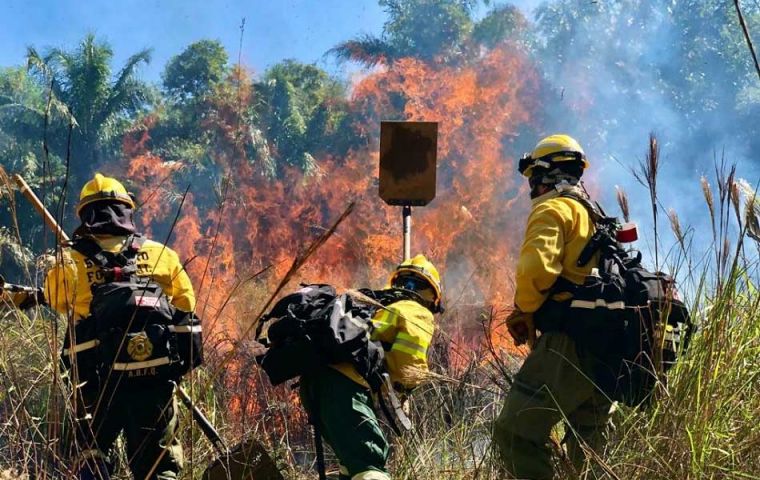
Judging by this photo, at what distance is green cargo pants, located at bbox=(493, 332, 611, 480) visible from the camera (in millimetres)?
3492

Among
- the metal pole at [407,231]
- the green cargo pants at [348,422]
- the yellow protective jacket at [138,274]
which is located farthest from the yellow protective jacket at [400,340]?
the metal pole at [407,231]

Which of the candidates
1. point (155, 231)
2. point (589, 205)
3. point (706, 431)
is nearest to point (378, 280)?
point (155, 231)

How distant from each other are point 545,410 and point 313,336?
1.01 metres

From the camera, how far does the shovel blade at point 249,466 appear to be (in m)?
3.43

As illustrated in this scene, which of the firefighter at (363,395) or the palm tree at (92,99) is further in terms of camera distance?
the palm tree at (92,99)

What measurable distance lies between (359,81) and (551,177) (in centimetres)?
1992

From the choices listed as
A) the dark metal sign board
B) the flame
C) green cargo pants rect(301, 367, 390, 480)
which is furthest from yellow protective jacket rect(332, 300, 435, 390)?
the flame

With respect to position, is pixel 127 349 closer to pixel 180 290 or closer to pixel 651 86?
pixel 180 290

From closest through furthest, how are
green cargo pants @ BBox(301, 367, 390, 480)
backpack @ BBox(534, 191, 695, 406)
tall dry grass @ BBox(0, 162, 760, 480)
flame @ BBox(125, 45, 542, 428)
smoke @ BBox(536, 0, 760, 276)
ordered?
tall dry grass @ BBox(0, 162, 760, 480) < backpack @ BBox(534, 191, 695, 406) < green cargo pants @ BBox(301, 367, 390, 480) < flame @ BBox(125, 45, 542, 428) < smoke @ BBox(536, 0, 760, 276)

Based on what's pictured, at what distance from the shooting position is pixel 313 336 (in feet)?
12.1

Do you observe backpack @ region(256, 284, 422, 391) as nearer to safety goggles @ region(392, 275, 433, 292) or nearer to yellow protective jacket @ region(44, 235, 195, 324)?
yellow protective jacket @ region(44, 235, 195, 324)

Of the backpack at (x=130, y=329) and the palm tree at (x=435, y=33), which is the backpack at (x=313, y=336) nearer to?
the backpack at (x=130, y=329)

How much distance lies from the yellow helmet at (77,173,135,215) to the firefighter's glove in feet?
6.53

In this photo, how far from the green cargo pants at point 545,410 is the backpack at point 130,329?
144cm
